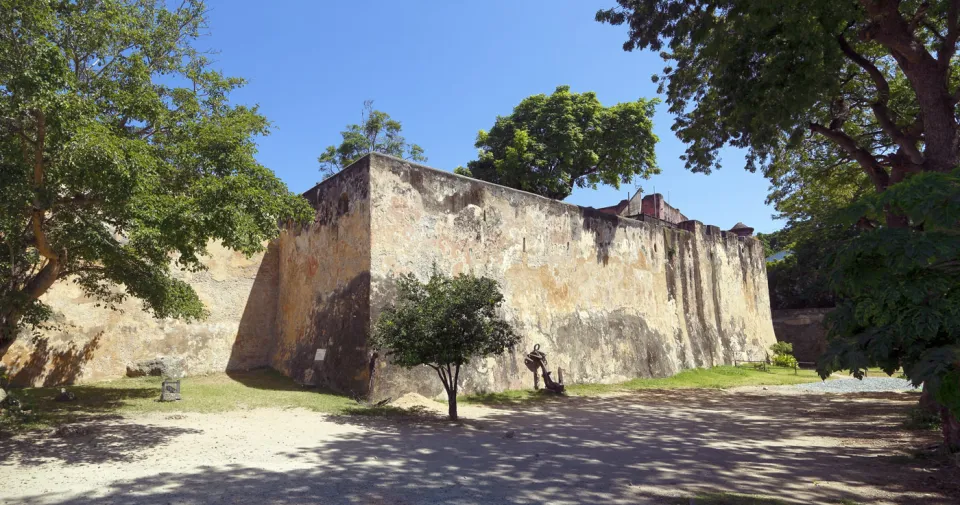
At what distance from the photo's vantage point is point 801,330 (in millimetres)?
26906

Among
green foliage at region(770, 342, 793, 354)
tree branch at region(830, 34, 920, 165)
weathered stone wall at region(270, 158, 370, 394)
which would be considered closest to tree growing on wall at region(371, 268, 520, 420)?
weathered stone wall at region(270, 158, 370, 394)

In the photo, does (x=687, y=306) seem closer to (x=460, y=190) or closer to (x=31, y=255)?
(x=460, y=190)

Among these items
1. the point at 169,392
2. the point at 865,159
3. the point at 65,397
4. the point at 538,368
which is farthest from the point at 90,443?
the point at 865,159

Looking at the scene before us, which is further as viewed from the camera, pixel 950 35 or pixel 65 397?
pixel 65 397

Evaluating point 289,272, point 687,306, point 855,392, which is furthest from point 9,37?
point 687,306

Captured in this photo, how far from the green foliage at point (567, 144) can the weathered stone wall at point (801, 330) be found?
10.9 m

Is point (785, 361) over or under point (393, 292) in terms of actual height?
under

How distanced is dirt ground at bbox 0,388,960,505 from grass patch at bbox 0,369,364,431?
0.62 m

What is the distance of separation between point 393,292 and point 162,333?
5808mm

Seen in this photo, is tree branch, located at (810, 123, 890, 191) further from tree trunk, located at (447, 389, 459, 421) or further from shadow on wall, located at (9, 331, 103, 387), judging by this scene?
shadow on wall, located at (9, 331, 103, 387)

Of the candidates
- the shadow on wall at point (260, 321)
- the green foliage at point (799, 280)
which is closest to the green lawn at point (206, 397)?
the shadow on wall at point (260, 321)

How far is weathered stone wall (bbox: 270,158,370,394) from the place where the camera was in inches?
428

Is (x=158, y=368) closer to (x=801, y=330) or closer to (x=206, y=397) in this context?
(x=206, y=397)

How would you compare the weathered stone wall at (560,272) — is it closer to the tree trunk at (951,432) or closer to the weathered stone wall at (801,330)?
the weathered stone wall at (801,330)
